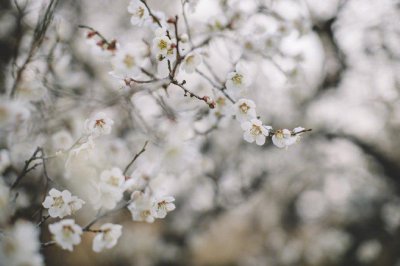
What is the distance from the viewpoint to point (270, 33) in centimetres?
291

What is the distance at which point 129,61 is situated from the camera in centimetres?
164

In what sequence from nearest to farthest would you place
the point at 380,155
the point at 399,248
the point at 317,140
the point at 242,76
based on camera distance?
the point at 242,76 → the point at 380,155 → the point at 317,140 → the point at 399,248

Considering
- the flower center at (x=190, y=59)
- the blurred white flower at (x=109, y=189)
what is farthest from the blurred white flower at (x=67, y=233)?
the flower center at (x=190, y=59)

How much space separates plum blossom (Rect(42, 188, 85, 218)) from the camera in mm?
1702

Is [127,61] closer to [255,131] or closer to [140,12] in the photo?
[140,12]

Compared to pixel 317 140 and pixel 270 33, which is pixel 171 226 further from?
pixel 270 33

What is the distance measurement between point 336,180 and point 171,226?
4.33 metres

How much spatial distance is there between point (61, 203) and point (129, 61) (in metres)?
0.80

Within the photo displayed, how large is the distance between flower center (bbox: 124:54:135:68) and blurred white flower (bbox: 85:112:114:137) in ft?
1.09

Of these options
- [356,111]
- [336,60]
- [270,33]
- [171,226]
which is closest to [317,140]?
[356,111]

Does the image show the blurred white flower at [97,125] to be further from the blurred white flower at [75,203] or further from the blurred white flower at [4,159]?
the blurred white flower at [4,159]

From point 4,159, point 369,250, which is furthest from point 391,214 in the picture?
point 4,159

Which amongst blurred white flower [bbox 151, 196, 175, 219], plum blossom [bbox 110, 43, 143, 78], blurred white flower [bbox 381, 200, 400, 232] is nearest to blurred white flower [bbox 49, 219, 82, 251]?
blurred white flower [bbox 151, 196, 175, 219]

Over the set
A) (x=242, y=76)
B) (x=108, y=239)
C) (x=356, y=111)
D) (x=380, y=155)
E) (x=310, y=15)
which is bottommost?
(x=108, y=239)
